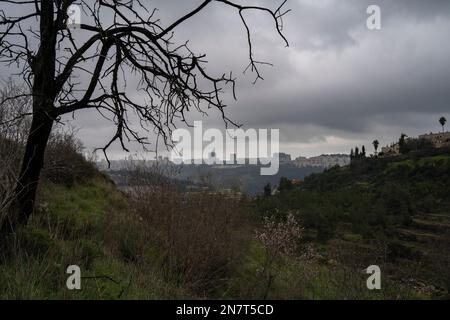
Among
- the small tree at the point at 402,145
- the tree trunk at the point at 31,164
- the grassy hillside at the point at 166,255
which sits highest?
the small tree at the point at 402,145

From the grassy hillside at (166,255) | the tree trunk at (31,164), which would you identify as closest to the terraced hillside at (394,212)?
the grassy hillside at (166,255)

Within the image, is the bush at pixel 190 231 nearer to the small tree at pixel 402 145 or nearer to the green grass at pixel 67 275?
the green grass at pixel 67 275

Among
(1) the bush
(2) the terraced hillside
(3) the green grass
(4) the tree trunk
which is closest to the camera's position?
(3) the green grass

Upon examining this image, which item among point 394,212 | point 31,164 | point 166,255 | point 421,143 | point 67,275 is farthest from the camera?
point 421,143

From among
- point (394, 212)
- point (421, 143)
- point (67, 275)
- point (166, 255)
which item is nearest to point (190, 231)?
point (166, 255)

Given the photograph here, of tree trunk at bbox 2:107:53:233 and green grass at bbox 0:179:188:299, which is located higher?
tree trunk at bbox 2:107:53:233

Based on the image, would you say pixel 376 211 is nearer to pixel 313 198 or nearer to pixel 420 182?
pixel 313 198

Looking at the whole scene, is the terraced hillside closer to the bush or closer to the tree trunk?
the bush

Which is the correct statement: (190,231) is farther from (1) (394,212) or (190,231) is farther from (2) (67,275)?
(1) (394,212)

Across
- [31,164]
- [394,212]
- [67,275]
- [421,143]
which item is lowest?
[394,212]

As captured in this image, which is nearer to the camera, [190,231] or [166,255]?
[166,255]

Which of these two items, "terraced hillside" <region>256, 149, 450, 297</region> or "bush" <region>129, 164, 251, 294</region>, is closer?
"bush" <region>129, 164, 251, 294</region>

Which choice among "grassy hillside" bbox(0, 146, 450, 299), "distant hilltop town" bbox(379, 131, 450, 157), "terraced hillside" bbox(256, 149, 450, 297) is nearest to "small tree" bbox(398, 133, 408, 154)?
"distant hilltop town" bbox(379, 131, 450, 157)
